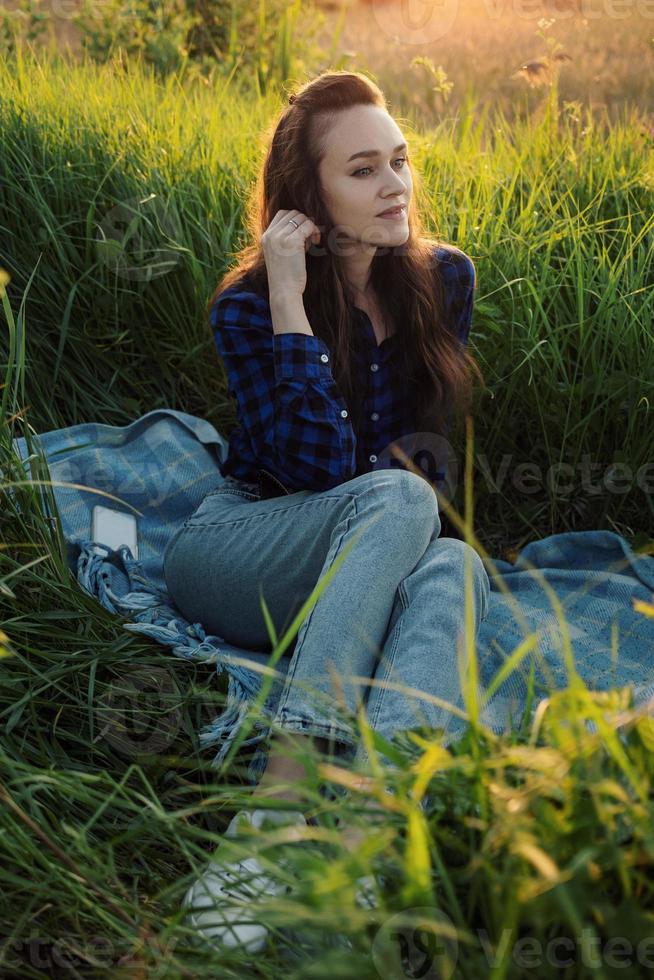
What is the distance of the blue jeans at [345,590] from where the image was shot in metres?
1.56

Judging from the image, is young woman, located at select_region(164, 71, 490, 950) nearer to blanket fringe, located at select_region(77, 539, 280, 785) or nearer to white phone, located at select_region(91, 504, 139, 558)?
blanket fringe, located at select_region(77, 539, 280, 785)

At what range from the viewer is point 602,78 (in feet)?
13.6

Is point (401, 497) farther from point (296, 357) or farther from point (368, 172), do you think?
point (368, 172)

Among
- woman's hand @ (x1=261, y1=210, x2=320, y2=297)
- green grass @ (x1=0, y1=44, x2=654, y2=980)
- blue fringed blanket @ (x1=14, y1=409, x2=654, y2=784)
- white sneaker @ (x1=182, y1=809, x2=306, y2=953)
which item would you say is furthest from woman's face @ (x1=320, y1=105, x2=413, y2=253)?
white sneaker @ (x1=182, y1=809, x2=306, y2=953)

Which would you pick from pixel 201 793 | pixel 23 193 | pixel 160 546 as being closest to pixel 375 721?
pixel 201 793

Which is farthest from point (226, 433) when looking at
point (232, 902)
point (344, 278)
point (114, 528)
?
point (232, 902)

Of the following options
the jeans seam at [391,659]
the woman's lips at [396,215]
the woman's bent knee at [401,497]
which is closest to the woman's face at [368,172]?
the woman's lips at [396,215]

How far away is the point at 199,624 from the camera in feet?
6.48

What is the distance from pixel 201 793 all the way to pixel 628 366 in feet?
4.75

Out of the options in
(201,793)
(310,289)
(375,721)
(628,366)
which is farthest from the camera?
(628,366)

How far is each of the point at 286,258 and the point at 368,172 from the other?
257 millimetres

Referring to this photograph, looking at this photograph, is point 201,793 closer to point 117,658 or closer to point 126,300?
point 117,658

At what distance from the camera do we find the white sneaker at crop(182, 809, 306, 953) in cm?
113

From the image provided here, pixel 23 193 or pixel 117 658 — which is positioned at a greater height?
pixel 23 193
